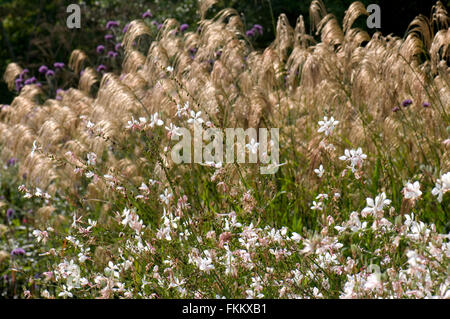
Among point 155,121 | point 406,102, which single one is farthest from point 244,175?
point 155,121

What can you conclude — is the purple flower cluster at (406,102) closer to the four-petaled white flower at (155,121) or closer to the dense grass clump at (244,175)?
the dense grass clump at (244,175)

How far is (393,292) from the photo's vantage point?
1.90 meters

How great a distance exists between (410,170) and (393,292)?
180cm

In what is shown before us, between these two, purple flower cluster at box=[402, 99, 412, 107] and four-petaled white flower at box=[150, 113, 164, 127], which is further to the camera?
purple flower cluster at box=[402, 99, 412, 107]

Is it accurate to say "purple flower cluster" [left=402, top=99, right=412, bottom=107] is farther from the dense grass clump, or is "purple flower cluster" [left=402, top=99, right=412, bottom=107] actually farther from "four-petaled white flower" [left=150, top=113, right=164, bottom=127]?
"four-petaled white flower" [left=150, top=113, right=164, bottom=127]

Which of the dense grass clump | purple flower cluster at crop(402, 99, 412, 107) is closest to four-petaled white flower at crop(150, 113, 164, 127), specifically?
the dense grass clump

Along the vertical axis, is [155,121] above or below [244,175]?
above

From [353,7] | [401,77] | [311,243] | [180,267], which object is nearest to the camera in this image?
[311,243]

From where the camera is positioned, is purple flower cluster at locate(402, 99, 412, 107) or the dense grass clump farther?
purple flower cluster at locate(402, 99, 412, 107)

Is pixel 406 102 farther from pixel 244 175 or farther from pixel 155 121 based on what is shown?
pixel 155 121

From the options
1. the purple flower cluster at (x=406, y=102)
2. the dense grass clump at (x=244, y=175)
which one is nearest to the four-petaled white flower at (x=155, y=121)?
the dense grass clump at (x=244, y=175)

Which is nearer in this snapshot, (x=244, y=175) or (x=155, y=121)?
(x=155, y=121)
